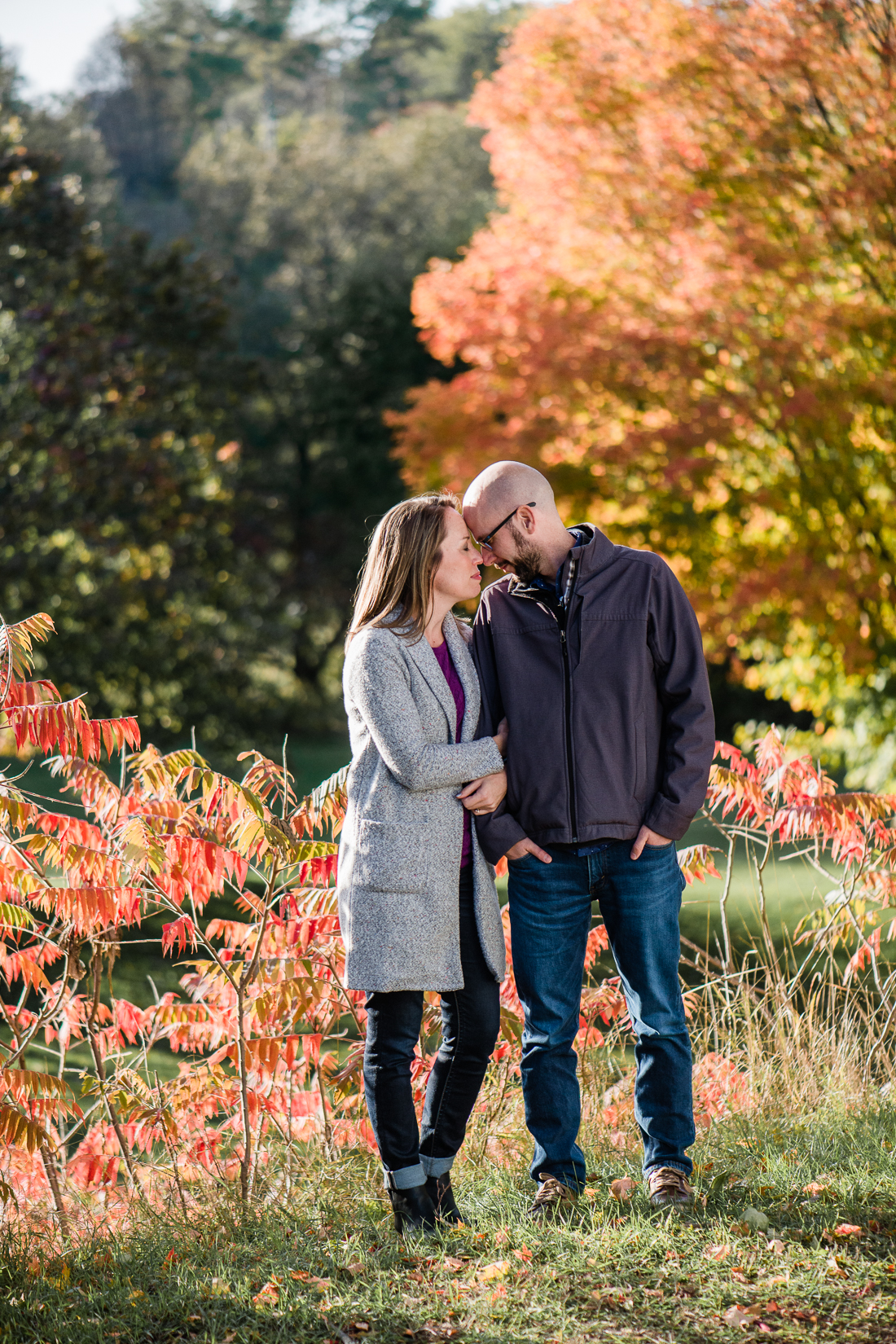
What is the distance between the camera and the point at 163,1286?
2783 mm

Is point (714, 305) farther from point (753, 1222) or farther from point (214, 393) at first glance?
point (753, 1222)

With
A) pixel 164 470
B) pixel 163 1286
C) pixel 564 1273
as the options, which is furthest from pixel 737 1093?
pixel 164 470

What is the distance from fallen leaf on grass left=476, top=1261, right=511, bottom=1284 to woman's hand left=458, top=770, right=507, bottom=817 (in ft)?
3.42

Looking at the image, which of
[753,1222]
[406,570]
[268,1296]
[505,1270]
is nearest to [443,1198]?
[505,1270]

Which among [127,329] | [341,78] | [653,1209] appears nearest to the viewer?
[653,1209]

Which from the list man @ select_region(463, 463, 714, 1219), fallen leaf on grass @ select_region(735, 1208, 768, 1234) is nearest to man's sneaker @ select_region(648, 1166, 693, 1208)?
man @ select_region(463, 463, 714, 1219)

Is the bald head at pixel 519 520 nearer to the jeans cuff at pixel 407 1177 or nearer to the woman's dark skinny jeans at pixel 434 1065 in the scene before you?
the woman's dark skinny jeans at pixel 434 1065

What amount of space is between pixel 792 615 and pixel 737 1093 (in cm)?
707

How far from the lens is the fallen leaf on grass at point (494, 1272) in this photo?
8.77 feet

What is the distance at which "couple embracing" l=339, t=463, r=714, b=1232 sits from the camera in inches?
115

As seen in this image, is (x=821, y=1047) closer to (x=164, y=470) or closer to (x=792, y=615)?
(x=792, y=615)

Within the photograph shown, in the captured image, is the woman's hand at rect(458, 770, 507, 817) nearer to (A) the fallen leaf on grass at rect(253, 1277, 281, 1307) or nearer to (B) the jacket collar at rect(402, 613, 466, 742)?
(B) the jacket collar at rect(402, 613, 466, 742)

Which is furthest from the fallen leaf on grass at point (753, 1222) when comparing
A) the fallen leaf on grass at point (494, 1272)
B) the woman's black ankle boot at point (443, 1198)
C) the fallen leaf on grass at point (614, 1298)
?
the woman's black ankle boot at point (443, 1198)

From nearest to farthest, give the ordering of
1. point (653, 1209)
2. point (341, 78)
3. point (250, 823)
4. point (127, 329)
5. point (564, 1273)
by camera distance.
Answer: point (564, 1273) → point (653, 1209) → point (250, 823) → point (127, 329) → point (341, 78)
